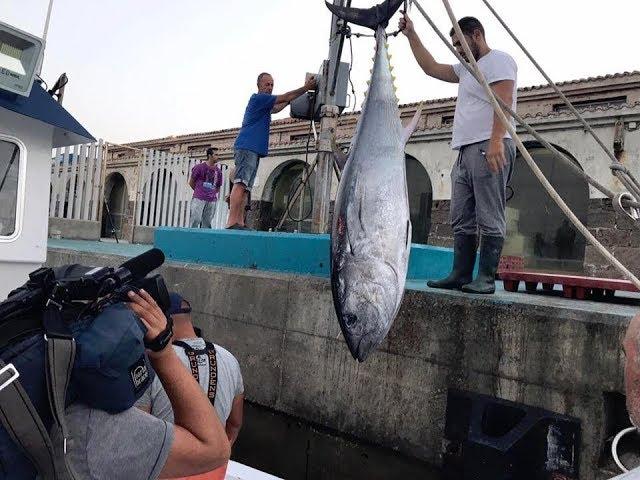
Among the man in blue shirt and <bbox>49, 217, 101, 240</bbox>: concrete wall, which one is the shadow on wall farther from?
the man in blue shirt

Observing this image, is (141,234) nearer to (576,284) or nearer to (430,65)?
(430,65)

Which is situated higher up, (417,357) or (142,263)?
(142,263)

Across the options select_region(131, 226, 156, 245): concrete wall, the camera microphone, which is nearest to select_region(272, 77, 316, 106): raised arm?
the camera microphone

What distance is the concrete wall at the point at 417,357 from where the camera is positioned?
271cm

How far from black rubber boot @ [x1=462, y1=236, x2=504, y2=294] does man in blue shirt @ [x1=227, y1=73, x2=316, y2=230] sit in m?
2.46

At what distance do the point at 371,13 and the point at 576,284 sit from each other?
225 centimetres

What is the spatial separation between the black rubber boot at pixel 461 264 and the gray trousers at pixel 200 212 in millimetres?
6037

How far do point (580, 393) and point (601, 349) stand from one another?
10.2 inches

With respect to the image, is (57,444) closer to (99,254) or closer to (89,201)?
(99,254)

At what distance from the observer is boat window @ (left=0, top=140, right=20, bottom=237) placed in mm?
3455

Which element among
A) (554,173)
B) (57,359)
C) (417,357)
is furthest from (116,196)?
(57,359)

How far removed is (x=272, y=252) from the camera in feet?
14.6

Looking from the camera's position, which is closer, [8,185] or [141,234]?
[8,185]

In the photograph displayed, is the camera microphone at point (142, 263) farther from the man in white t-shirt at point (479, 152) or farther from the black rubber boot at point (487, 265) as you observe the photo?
the black rubber boot at point (487, 265)
